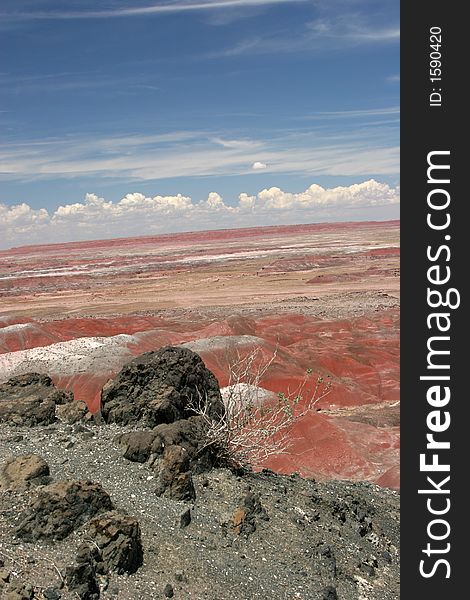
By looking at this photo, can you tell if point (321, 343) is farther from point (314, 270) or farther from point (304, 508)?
point (314, 270)

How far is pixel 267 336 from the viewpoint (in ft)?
110

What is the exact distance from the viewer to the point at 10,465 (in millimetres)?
6484

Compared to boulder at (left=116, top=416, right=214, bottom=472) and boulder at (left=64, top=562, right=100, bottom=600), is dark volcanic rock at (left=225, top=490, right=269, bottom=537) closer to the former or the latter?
boulder at (left=116, top=416, right=214, bottom=472)

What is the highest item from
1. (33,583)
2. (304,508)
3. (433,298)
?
(433,298)

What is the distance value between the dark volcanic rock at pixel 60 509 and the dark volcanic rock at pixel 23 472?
42 cm

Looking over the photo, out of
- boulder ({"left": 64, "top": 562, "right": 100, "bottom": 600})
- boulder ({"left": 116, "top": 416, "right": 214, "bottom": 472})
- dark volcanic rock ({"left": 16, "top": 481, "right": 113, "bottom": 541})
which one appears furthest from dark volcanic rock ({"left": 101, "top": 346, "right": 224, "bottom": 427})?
boulder ({"left": 64, "top": 562, "right": 100, "bottom": 600})

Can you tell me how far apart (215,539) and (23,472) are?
2.25 metres

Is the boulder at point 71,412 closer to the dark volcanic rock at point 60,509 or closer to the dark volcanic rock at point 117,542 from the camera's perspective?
the dark volcanic rock at point 60,509

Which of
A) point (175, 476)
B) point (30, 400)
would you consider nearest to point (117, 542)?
point (175, 476)

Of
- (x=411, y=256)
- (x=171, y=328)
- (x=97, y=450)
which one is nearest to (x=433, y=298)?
(x=411, y=256)

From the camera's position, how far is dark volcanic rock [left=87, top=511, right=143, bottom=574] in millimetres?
5246

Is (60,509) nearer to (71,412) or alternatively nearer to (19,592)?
(19,592)

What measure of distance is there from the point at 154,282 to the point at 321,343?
44331 millimetres

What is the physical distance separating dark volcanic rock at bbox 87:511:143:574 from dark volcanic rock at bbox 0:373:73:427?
10.7 ft
